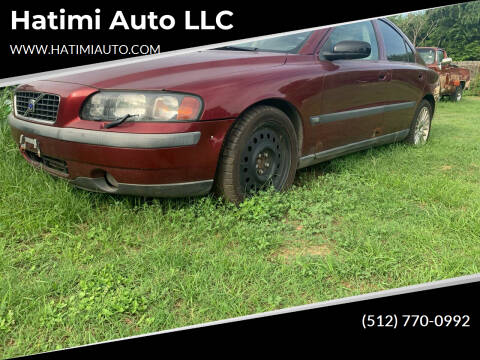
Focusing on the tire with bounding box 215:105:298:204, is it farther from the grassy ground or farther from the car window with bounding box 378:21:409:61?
the car window with bounding box 378:21:409:61

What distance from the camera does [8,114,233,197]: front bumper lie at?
8.04ft

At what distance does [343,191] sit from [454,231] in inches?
33.9

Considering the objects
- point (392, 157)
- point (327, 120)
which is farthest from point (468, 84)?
point (327, 120)

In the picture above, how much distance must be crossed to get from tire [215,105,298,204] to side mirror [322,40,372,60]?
757 mm

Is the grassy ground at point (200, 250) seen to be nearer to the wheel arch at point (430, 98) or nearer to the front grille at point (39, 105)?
the front grille at point (39, 105)

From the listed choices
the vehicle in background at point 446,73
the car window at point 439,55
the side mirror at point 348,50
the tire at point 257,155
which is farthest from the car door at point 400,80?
the car window at point 439,55

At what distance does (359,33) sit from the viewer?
4035 mm

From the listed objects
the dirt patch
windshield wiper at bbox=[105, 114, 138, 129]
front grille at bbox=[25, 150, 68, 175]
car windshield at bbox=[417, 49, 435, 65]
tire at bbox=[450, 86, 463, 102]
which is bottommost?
the dirt patch

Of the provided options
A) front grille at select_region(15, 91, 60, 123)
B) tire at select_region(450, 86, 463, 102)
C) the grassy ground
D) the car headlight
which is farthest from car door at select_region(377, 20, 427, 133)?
tire at select_region(450, 86, 463, 102)

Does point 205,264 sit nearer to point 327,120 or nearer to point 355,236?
point 355,236

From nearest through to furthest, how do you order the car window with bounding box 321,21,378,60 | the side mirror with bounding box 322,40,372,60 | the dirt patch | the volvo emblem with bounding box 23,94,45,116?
the dirt patch
the volvo emblem with bounding box 23,94,45,116
the side mirror with bounding box 322,40,372,60
the car window with bounding box 321,21,378,60

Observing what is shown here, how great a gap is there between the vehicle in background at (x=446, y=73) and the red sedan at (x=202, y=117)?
30.7 feet

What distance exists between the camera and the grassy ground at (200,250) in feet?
6.25

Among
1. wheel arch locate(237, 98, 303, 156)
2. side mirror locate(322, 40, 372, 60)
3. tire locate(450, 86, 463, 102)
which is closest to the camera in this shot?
wheel arch locate(237, 98, 303, 156)
